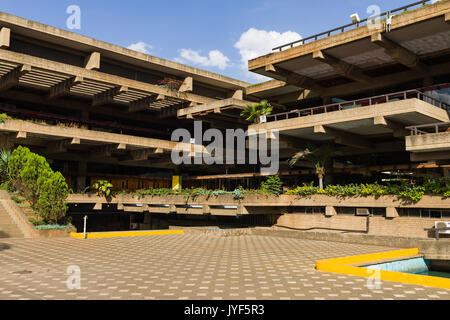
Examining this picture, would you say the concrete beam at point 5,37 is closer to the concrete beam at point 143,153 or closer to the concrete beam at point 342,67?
the concrete beam at point 143,153

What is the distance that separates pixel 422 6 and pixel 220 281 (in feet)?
67.8

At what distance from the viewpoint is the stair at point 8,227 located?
23250 millimetres

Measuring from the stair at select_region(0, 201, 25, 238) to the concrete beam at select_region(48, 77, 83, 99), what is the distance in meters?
11.7

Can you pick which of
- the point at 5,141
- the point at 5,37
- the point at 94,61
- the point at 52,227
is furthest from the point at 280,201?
the point at 5,37

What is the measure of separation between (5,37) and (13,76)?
2.95m

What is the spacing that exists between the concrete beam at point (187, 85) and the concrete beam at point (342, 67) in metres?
15.5

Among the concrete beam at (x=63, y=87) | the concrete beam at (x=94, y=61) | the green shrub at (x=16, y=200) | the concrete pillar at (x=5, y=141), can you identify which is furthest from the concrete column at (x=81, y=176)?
the green shrub at (x=16, y=200)

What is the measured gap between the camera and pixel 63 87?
3372cm

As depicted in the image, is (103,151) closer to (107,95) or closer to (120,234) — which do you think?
(107,95)

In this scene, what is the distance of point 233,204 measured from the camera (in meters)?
28.6

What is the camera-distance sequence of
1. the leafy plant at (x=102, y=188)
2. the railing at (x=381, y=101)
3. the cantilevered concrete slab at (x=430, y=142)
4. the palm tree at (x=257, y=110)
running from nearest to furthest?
the cantilevered concrete slab at (x=430, y=142)
the railing at (x=381, y=101)
the palm tree at (x=257, y=110)
the leafy plant at (x=102, y=188)

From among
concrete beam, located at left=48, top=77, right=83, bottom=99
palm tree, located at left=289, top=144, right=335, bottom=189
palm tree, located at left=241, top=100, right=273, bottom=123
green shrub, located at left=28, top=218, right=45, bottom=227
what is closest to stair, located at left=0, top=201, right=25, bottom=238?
green shrub, located at left=28, top=218, right=45, bottom=227
